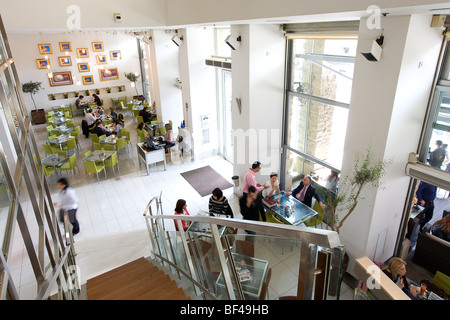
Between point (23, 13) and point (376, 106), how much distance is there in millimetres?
7150

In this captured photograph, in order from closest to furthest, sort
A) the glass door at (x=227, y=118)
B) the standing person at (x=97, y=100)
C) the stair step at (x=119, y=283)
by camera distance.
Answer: the stair step at (x=119, y=283) < the glass door at (x=227, y=118) < the standing person at (x=97, y=100)

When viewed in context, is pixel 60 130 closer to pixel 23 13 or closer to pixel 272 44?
pixel 23 13

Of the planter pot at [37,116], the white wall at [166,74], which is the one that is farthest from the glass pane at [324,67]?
the planter pot at [37,116]

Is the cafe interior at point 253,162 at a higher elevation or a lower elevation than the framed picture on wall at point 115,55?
lower

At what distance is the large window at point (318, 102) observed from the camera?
6098 millimetres

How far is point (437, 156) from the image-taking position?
15.5ft

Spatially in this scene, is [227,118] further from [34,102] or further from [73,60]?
[34,102]

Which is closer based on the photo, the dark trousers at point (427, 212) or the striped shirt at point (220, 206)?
the striped shirt at point (220, 206)

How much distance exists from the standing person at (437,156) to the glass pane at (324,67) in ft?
6.07

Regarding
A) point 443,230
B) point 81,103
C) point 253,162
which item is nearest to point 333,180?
point 253,162

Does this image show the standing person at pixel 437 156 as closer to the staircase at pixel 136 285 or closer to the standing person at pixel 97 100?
the staircase at pixel 136 285

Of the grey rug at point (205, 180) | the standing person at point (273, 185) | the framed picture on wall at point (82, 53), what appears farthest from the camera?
the framed picture on wall at point (82, 53)

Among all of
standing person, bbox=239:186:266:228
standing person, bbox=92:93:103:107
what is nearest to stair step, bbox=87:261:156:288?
standing person, bbox=239:186:266:228

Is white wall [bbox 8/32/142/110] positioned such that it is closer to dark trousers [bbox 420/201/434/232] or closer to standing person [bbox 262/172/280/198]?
standing person [bbox 262/172/280/198]
